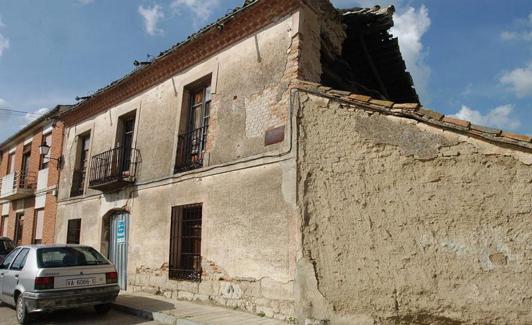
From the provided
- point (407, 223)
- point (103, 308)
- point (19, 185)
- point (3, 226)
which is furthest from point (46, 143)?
point (407, 223)

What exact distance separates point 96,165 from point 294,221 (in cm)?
791

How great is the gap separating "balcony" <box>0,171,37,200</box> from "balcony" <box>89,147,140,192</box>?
18.9 ft

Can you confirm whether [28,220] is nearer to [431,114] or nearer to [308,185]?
[308,185]

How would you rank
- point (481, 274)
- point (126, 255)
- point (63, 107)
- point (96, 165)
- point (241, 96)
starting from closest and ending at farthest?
1. point (481, 274)
2. point (241, 96)
3. point (126, 255)
4. point (96, 165)
5. point (63, 107)

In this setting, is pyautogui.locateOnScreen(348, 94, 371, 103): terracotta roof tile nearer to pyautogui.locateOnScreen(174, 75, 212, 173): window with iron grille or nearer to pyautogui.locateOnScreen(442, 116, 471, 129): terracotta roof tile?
pyautogui.locateOnScreen(442, 116, 471, 129): terracotta roof tile

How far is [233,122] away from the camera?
28.3ft

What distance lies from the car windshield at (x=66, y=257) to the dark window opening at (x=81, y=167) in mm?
5844

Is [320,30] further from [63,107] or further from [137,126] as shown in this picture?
[63,107]

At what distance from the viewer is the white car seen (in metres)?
7.25

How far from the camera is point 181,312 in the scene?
7.60 meters

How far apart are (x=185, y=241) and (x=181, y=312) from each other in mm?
2101

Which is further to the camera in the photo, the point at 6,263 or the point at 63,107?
the point at 63,107

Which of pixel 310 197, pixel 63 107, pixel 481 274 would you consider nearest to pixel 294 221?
pixel 310 197

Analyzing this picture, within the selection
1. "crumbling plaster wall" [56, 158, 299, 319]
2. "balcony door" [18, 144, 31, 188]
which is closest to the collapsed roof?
"crumbling plaster wall" [56, 158, 299, 319]
